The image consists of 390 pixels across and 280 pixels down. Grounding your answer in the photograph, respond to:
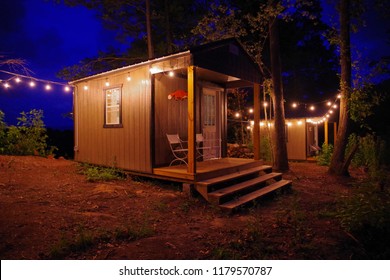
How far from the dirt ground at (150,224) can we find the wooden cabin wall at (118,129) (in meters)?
0.88

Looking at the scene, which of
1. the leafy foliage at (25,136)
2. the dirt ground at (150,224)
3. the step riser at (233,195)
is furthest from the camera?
the leafy foliage at (25,136)

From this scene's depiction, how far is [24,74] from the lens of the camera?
25.2 feet

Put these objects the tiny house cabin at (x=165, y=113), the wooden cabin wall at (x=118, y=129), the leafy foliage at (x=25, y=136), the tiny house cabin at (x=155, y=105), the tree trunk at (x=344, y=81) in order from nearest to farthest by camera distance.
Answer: the tiny house cabin at (x=165, y=113)
the tiny house cabin at (x=155, y=105)
the wooden cabin wall at (x=118, y=129)
the tree trunk at (x=344, y=81)
the leafy foliage at (x=25, y=136)

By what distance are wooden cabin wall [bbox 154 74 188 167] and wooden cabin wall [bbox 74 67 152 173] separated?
29cm

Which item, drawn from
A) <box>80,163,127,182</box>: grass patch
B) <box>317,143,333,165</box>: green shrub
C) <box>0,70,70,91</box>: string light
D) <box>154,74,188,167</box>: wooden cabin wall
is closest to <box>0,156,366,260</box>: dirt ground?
<box>80,163,127,182</box>: grass patch

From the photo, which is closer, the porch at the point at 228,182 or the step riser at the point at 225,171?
the porch at the point at 228,182

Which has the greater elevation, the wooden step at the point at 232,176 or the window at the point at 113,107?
the window at the point at 113,107

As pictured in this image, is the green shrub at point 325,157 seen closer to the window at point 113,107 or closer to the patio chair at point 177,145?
the patio chair at point 177,145

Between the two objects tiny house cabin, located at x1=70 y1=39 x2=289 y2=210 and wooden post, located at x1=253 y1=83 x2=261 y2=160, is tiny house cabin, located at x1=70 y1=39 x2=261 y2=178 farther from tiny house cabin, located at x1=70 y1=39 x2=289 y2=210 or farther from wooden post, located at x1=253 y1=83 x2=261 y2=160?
wooden post, located at x1=253 y1=83 x2=261 y2=160

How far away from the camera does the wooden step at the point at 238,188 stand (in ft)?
19.6

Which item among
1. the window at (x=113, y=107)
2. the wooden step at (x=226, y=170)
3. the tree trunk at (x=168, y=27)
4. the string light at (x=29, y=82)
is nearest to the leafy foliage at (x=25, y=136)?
the string light at (x=29, y=82)

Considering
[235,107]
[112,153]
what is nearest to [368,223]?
[112,153]
